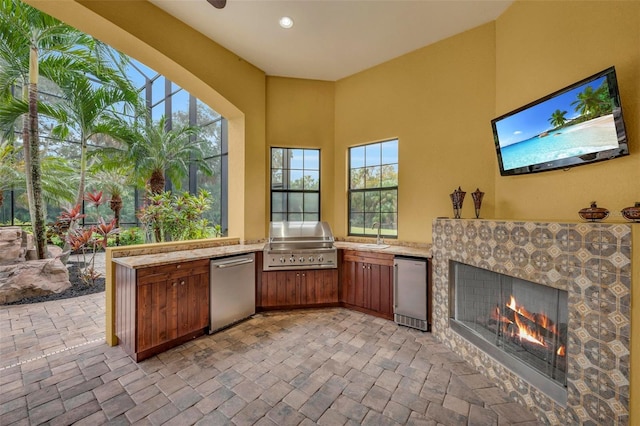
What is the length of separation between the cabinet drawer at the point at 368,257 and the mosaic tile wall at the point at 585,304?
50.7 inches

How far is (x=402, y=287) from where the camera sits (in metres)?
2.99

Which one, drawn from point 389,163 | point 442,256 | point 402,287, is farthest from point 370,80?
point 402,287

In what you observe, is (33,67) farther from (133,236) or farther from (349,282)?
(349,282)

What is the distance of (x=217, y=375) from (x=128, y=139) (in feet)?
18.0

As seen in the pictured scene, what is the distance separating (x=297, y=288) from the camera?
343 centimetres

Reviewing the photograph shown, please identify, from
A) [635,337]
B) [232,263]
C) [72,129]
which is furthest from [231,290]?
[72,129]

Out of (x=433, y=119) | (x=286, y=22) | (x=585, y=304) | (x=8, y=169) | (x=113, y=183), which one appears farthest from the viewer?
(x=113, y=183)

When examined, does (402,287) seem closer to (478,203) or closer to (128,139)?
(478,203)

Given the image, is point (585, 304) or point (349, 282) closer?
point (585, 304)

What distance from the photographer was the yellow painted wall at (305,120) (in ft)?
13.3

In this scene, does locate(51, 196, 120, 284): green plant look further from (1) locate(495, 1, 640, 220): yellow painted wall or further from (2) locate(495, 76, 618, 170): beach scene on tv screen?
(1) locate(495, 1, 640, 220): yellow painted wall

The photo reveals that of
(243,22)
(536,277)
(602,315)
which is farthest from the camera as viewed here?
(243,22)

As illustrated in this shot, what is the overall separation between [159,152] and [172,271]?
4.53m

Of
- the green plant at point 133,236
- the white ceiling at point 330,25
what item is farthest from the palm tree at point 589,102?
the green plant at point 133,236
